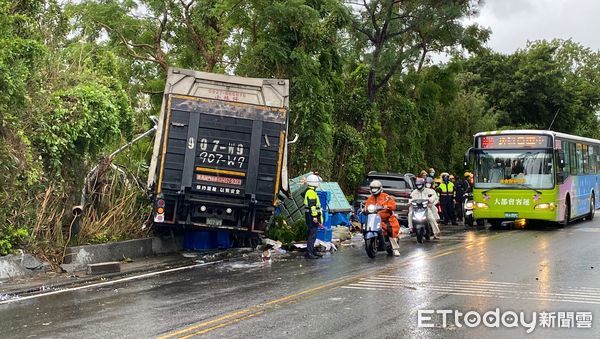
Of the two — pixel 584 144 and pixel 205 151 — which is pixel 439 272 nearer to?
pixel 205 151

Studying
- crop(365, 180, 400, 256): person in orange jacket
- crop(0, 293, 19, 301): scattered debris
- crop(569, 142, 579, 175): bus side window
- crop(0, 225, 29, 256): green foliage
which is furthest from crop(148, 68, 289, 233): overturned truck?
crop(569, 142, 579, 175): bus side window

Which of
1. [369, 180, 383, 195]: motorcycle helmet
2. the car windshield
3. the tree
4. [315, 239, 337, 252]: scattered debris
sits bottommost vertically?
[315, 239, 337, 252]: scattered debris

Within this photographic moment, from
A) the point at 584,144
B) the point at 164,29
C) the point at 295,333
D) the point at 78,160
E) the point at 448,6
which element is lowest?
the point at 295,333

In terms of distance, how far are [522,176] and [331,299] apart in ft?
42.0

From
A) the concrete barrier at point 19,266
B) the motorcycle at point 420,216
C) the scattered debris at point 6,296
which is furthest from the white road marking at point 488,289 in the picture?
the motorcycle at point 420,216

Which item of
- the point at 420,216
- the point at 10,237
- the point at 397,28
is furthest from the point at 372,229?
the point at 397,28

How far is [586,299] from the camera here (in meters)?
8.80

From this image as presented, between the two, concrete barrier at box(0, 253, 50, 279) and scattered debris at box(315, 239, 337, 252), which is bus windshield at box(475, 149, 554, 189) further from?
concrete barrier at box(0, 253, 50, 279)

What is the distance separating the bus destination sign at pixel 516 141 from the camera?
64.4ft

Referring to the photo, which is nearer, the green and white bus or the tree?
the green and white bus

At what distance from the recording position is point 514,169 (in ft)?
65.2

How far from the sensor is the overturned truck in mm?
12719

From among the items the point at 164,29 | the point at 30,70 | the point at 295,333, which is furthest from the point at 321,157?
the point at 295,333

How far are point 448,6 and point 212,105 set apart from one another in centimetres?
1439
